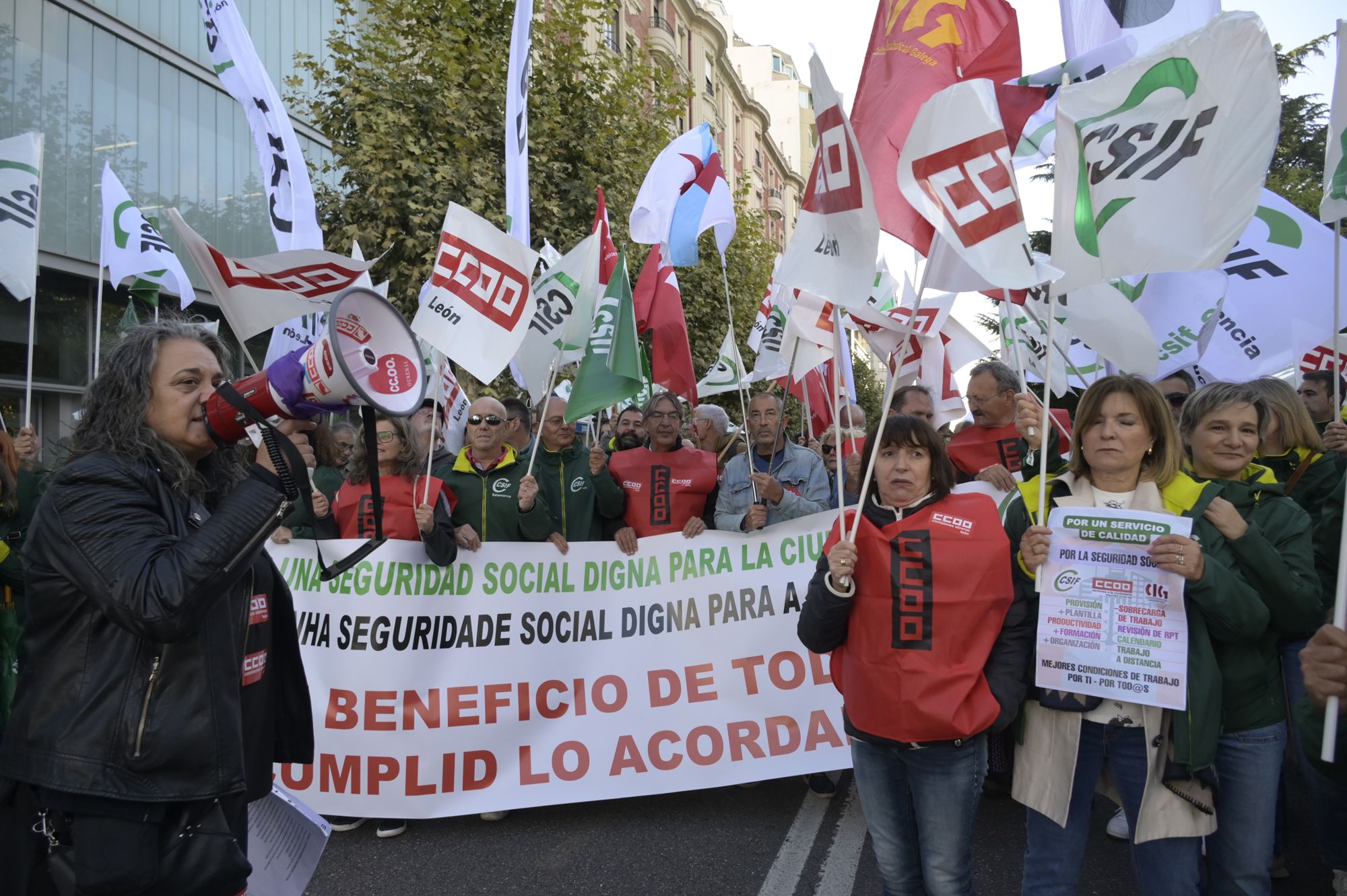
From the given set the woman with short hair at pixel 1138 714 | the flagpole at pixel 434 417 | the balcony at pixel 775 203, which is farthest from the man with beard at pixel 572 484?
the balcony at pixel 775 203

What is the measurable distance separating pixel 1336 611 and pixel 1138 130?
59.6 inches

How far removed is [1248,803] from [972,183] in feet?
6.35

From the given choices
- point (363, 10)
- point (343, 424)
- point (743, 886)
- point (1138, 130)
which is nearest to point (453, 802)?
point (743, 886)

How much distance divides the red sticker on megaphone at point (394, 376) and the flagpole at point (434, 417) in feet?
7.16

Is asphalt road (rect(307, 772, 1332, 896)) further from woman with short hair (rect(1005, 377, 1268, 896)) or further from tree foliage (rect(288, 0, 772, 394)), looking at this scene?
A: tree foliage (rect(288, 0, 772, 394))

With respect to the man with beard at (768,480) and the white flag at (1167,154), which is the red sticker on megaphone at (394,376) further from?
the man with beard at (768,480)

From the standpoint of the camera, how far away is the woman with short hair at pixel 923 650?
255 centimetres

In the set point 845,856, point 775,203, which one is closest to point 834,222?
point 845,856

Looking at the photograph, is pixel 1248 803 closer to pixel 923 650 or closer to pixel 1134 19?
pixel 923 650

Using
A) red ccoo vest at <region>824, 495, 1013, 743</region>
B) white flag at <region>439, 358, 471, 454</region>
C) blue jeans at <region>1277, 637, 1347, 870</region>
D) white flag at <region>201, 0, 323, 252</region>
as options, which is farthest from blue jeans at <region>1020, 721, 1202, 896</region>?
white flag at <region>201, 0, 323, 252</region>

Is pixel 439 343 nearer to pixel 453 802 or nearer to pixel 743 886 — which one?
pixel 453 802

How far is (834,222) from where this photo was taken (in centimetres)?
300

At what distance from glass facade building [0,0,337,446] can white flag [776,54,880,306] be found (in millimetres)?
9562

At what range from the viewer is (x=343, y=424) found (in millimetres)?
6484
